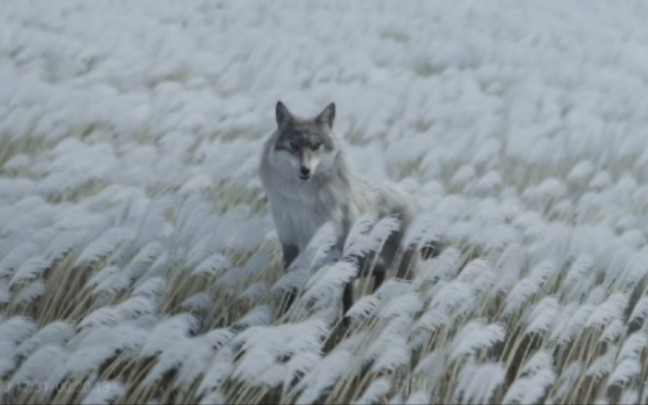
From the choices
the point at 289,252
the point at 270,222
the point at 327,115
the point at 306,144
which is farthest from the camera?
the point at 270,222

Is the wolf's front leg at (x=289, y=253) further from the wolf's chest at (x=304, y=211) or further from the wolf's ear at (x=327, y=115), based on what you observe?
the wolf's ear at (x=327, y=115)

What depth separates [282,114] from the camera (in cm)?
530

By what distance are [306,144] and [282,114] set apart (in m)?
0.46

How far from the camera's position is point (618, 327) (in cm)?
445

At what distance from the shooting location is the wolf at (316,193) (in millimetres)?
4902

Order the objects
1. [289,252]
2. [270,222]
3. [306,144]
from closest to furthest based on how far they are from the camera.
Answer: [306,144], [289,252], [270,222]

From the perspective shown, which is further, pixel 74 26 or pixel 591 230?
pixel 74 26

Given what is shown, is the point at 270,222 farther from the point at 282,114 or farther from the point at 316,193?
the point at 316,193

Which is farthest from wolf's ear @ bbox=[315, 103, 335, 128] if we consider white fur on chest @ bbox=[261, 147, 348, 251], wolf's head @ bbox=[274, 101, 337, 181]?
white fur on chest @ bbox=[261, 147, 348, 251]

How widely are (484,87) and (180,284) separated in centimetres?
714

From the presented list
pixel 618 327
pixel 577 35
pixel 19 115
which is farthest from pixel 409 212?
pixel 577 35

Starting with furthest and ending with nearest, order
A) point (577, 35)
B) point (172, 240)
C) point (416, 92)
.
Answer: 1. point (577, 35)
2. point (416, 92)
3. point (172, 240)

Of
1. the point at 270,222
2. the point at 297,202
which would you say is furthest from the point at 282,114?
the point at 270,222

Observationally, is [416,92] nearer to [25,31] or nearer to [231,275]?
[25,31]
